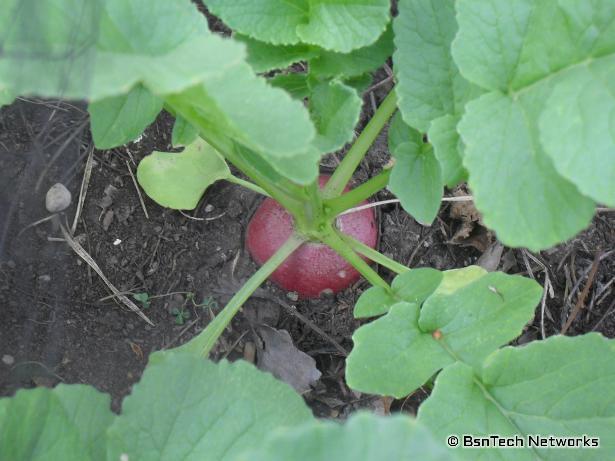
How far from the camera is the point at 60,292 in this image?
4.84ft

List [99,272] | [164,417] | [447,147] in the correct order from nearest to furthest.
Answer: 1. [164,417]
2. [447,147]
3. [99,272]

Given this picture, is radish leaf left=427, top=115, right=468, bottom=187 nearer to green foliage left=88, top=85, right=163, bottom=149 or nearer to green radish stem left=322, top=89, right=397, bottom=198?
green radish stem left=322, top=89, right=397, bottom=198

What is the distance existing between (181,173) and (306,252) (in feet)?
1.13

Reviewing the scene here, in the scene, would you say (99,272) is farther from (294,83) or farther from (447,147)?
(447,147)

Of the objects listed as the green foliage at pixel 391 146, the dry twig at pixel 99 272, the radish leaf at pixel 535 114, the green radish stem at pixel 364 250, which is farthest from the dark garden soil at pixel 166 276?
the radish leaf at pixel 535 114

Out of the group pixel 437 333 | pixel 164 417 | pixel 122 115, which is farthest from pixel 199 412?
pixel 122 115

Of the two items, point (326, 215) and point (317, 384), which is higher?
point (326, 215)

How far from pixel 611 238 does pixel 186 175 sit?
1.09 metres

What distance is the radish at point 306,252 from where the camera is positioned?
1.51 metres

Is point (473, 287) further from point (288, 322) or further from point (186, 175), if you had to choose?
point (186, 175)

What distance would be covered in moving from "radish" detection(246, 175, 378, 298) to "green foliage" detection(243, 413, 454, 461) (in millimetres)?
984

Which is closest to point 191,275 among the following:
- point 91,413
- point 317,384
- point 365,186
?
point 317,384

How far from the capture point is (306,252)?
150cm

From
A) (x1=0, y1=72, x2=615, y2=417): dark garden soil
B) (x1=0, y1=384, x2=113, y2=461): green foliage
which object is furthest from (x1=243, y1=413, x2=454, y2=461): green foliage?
(x1=0, y1=72, x2=615, y2=417): dark garden soil
